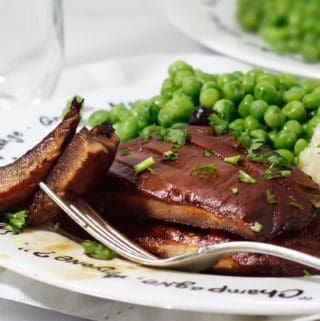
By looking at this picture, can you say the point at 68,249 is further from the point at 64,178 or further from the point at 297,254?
the point at 297,254

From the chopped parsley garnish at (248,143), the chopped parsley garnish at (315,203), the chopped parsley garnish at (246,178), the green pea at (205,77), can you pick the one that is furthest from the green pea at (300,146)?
the chopped parsley garnish at (246,178)

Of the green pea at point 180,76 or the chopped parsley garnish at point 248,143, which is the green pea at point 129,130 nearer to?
the green pea at point 180,76

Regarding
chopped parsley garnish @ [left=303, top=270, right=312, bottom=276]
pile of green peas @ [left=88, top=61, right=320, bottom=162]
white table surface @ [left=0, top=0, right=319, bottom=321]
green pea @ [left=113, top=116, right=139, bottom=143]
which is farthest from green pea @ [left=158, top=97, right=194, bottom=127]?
white table surface @ [left=0, top=0, right=319, bottom=321]

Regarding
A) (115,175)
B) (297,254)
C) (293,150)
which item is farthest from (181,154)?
(293,150)

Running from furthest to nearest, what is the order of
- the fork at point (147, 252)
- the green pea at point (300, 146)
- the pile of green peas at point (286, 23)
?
the pile of green peas at point (286, 23) < the green pea at point (300, 146) < the fork at point (147, 252)

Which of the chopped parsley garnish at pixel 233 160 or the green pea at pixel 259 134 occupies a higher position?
the chopped parsley garnish at pixel 233 160

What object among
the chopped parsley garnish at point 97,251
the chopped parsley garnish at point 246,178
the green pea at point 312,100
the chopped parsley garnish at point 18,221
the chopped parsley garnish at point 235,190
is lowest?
the chopped parsley garnish at point 97,251

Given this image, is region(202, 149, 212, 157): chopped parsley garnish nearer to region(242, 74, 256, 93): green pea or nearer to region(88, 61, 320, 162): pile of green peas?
region(88, 61, 320, 162): pile of green peas
